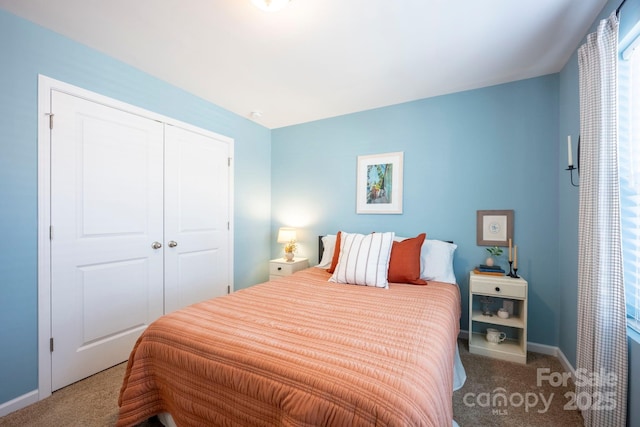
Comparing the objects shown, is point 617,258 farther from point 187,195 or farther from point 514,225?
point 187,195

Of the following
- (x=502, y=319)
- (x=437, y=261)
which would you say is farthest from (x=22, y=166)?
(x=502, y=319)

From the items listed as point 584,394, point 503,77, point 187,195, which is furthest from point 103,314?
point 503,77

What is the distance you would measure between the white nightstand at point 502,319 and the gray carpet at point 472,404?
13 cm

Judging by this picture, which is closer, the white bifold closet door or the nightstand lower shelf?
the white bifold closet door

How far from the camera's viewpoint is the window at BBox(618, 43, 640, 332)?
1346 mm

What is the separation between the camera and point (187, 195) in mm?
2691

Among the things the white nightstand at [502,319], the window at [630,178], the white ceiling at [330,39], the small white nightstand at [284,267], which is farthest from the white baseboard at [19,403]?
the window at [630,178]

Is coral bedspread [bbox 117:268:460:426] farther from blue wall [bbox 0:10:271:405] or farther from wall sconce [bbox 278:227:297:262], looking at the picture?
wall sconce [bbox 278:227:297:262]

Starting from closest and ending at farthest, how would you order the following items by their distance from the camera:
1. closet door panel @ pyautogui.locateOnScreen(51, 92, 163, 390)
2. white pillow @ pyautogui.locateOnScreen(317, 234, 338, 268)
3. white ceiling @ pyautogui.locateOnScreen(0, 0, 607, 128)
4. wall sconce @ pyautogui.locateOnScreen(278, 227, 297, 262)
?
white ceiling @ pyautogui.locateOnScreen(0, 0, 607, 128) < closet door panel @ pyautogui.locateOnScreen(51, 92, 163, 390) < white pillow @ pyautogui.locateOnScreen(317, 234, 338, 268) < wall sconce @ pyautogui.locateOnScreen(278, 227, 297, 262)

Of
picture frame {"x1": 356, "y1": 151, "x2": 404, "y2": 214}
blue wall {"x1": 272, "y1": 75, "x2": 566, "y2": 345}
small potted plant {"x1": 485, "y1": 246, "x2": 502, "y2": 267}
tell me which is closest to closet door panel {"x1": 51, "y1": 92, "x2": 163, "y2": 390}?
blue wall {"x1": 272, "y1": 75, "x2": 566, "y2": 345}

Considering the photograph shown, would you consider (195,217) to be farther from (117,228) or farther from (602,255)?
(602,255)

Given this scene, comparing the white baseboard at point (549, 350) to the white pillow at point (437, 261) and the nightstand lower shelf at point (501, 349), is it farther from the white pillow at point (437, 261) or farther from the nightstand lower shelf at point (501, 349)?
the white pillow at point (437, 261)

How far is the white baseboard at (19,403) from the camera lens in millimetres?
1595

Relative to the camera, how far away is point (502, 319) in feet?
7.36
